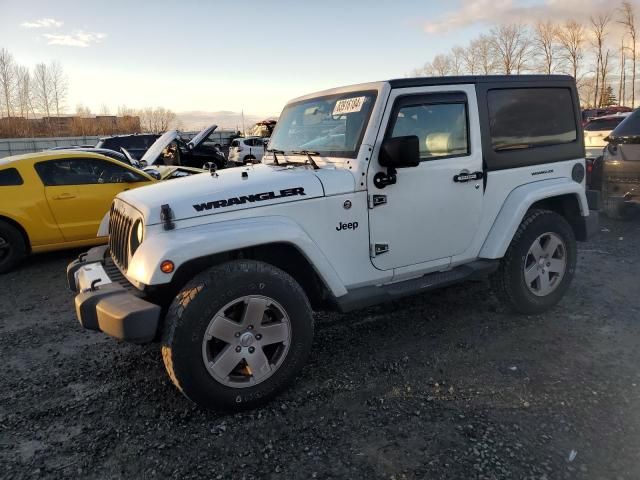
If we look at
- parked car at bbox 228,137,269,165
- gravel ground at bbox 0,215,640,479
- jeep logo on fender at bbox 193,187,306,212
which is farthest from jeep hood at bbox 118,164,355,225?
parked car at bbox 228,137,269,165

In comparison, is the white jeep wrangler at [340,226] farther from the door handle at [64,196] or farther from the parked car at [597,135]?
the parked car at [597,135]

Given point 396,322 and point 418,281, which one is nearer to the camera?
point 418,281

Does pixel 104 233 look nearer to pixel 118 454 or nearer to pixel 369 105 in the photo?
pixel 118 454

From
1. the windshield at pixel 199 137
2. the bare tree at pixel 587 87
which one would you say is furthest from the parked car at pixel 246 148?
the bare tree at pixel 587 87

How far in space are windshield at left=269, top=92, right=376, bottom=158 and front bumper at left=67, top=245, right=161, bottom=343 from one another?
172cm

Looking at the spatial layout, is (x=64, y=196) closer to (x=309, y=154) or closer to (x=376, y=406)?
(x=309, y=154)

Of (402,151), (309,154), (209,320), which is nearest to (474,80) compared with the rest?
(402,151)

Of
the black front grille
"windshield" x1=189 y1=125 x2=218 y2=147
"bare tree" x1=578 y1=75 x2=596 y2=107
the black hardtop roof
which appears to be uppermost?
"bare tree" x1=578 y1=75 x2=596 y2=107

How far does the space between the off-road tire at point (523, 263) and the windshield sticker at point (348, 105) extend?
70.2 inches

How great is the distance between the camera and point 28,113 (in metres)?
50.1

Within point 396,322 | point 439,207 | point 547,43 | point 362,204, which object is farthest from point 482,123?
point 547,43

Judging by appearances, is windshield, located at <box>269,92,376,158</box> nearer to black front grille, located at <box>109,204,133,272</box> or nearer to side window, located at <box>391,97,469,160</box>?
side window, located at <box>391,97,469,160</box>

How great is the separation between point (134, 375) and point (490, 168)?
3198 millimetres

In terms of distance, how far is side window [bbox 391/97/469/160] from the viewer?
3538 millimetres
